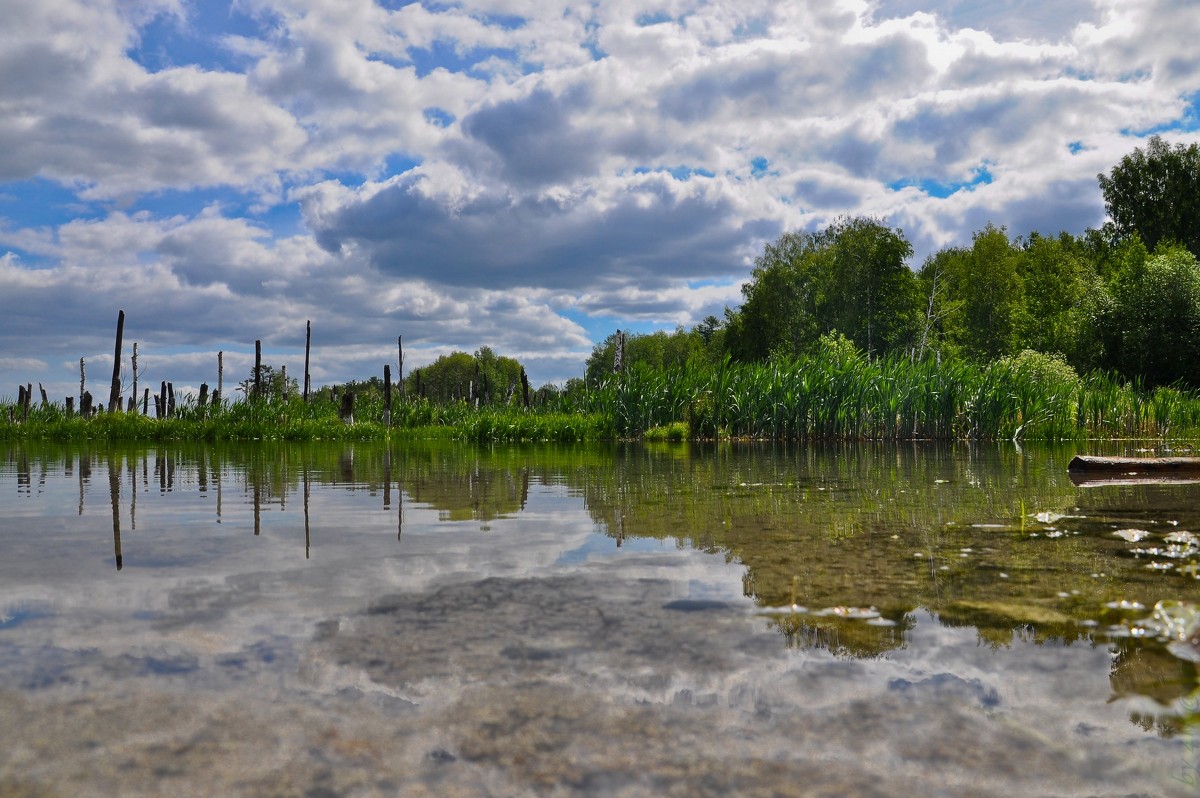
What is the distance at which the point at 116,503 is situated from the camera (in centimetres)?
746

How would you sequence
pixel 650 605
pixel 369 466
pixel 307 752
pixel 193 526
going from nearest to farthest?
pixel 307 752, pixel 650 605, pixel 193 526, pixel 369 466

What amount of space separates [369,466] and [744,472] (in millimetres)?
6458

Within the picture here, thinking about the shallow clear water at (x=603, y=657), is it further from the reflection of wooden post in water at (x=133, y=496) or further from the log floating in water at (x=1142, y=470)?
the log floating in water at (x=1142, y=470)

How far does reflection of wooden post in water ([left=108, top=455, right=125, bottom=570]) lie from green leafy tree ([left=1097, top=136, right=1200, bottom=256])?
185ft

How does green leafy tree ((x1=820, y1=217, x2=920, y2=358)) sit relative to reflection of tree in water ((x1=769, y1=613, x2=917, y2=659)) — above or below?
above

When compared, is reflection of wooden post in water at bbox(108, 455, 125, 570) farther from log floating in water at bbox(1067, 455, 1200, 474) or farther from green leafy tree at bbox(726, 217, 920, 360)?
green leafy tree at bbox(726, 217, 920, 360)

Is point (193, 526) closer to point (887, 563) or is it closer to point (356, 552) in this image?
point (356, 552)

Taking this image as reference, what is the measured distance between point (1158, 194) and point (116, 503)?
204ft

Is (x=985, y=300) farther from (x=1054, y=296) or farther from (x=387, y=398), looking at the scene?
(x=387, y=398)

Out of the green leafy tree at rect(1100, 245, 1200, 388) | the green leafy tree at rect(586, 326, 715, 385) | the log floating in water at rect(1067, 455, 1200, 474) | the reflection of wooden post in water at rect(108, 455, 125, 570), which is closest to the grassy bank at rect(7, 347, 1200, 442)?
the log floating in water at rect(1067, 455, 1200, 474)

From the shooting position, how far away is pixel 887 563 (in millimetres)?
4141

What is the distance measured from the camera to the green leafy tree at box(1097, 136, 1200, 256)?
50.5 m

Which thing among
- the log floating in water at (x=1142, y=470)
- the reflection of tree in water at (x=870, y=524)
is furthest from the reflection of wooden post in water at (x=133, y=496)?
the log floating in water at (x=1142, y=470)

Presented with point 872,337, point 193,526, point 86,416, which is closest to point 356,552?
point 193,526
